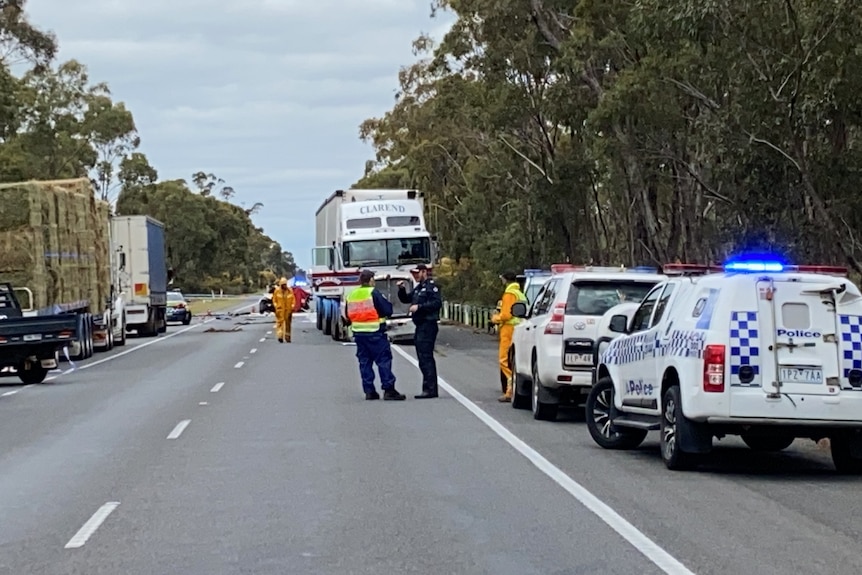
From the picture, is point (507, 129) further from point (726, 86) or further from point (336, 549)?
point (336, 549)

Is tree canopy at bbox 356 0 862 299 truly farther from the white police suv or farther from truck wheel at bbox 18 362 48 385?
truck wheel at bbox 18 362 48 385

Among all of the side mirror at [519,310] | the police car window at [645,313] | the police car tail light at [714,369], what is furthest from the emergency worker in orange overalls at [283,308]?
the police car tail light at [714,369]

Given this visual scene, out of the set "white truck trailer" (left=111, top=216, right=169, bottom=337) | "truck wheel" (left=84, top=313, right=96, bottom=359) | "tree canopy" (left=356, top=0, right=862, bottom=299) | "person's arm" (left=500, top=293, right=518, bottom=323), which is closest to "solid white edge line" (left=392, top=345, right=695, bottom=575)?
"person's arm" (left=500, top=293, right=518, bottom=323)

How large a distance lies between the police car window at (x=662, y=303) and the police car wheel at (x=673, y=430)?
924mm

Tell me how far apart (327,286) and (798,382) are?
1129 inches

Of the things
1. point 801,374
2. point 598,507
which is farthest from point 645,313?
point 598,507

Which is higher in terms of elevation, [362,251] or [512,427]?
[362,251]

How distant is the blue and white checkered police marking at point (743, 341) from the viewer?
12.0 m

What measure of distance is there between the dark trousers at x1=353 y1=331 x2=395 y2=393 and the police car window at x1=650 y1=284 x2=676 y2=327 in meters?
6.90

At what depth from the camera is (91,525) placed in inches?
402

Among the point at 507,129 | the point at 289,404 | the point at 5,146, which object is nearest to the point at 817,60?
the point at 289,404

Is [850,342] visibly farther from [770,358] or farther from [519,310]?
[519,310]

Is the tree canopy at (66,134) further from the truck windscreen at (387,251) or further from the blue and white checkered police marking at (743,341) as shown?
the blue and white checkered police marking at (743,341)

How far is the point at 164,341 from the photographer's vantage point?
44344 millimetres
